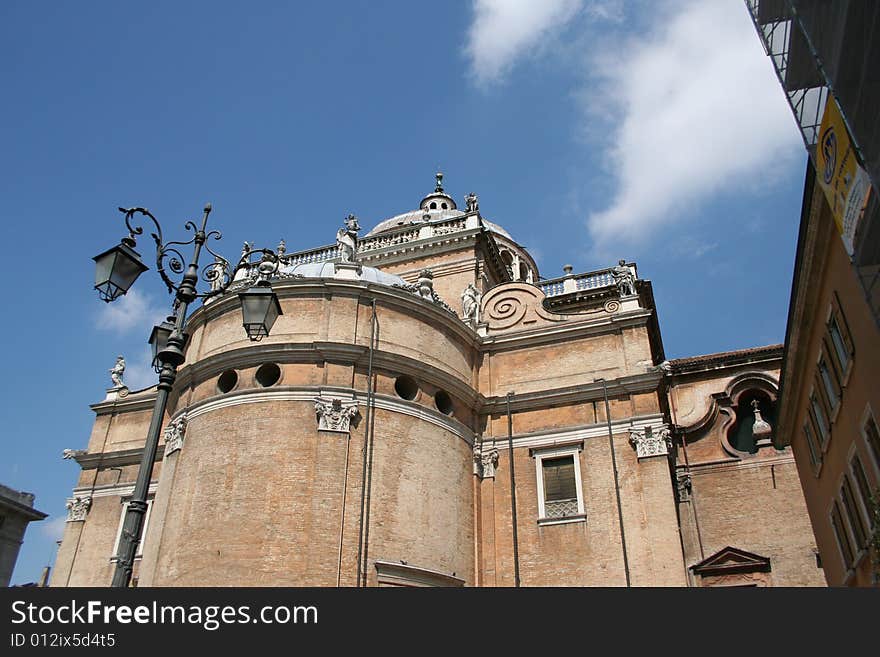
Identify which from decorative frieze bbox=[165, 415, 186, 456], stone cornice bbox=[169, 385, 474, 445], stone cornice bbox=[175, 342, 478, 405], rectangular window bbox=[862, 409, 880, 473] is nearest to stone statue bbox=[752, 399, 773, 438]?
stone cornice bbox=[175, 342, 478, 405]

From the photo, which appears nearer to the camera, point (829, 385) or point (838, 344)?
point (838, 344)

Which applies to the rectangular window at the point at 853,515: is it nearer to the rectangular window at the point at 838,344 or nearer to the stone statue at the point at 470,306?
the rectangular window at the point at 838,344

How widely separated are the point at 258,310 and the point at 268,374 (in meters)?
10.6

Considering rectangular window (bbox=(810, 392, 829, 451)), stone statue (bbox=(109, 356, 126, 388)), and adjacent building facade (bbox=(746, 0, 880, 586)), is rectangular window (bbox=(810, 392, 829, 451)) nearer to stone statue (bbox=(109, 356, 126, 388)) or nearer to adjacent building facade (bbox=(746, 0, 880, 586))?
adjacent building facade (bbox=(746, 0, 880, 586))

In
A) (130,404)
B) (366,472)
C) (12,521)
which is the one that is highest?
(130,404)

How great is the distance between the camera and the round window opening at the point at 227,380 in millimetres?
19375

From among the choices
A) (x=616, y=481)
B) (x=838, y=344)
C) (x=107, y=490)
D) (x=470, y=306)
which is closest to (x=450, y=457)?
(x=616, y=481)

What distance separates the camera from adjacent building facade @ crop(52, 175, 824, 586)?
56.6 ft

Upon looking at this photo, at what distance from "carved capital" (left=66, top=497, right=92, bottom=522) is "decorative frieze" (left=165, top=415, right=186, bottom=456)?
20.8ft

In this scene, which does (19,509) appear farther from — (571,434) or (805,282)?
(805,282)

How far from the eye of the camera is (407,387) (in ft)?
65.6

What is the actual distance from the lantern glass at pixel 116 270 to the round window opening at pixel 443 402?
41.1 ft

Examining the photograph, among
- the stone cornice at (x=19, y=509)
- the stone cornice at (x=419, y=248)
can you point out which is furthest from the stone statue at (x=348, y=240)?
the stone cornice at (x=19, y=509)
